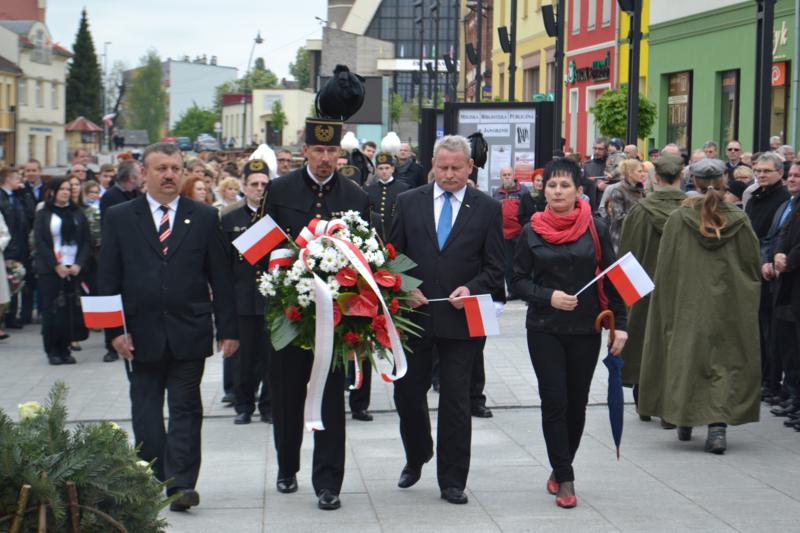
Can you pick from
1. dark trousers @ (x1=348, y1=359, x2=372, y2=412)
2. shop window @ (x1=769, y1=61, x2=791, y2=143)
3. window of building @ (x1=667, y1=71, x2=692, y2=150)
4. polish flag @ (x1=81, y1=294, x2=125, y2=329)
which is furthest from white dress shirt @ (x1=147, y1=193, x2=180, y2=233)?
window of building @ (x1=667, y1=71, x2=692, y2=150)

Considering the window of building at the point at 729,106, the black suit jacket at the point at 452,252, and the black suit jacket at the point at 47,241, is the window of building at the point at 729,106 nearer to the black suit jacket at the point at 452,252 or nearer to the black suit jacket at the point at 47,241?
the black suit jacket at the point at 47,241

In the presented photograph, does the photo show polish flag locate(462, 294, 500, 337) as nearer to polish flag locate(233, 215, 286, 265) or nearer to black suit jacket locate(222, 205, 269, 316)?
polish flag locate(233, 215, 286, 265)

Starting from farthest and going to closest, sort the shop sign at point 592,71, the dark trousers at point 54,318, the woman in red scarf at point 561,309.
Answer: the shop sign at point 592,71, the dark trousers at point 54,318, the woman in red scarf at point 561,309

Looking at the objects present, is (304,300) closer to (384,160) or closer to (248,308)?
(248,308)

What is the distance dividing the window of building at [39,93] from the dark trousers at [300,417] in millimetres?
83985

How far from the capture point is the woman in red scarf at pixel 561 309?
7789 millimetres

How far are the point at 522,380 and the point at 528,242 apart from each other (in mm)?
4630

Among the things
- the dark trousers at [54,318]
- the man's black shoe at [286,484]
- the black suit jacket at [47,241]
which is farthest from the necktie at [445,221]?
the black suit jacket at [47,241]

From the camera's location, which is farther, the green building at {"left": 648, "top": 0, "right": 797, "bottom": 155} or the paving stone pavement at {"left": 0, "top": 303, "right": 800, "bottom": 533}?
the green building at {"left": 648, "top": 0, "right": 797, "bottom": 155}

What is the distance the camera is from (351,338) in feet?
24.1

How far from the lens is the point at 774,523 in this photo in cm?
732

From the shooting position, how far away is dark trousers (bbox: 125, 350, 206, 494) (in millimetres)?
7473

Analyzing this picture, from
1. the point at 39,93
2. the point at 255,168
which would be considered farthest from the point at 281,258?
the point at 39,93

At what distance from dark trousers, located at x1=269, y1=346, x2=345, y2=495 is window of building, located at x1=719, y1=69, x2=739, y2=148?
21.8 meters
